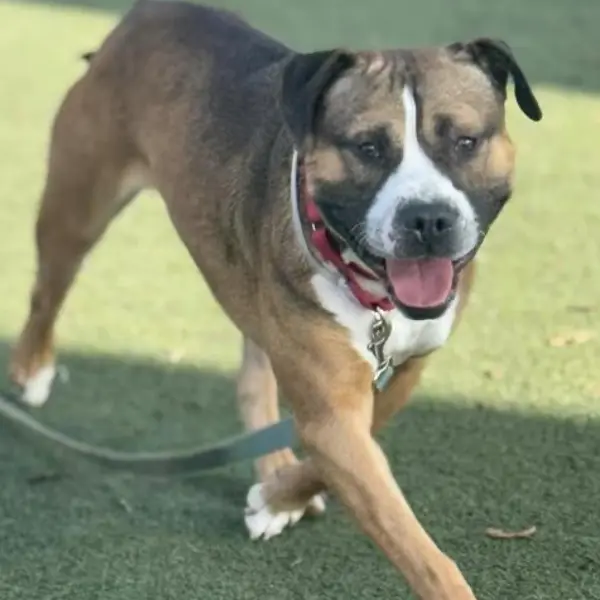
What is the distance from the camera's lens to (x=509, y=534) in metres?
3.29

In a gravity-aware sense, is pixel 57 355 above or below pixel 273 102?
below

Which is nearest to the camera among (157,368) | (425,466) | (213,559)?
(213,559)

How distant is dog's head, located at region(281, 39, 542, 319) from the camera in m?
2.62

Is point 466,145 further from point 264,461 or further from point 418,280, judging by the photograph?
point 264,461

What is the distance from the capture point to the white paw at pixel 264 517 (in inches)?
132

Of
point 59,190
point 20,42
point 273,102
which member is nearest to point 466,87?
point 273,102

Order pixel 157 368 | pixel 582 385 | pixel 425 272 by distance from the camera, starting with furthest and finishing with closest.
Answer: pixel 157 368, pixel 582 385, pixel 425 272

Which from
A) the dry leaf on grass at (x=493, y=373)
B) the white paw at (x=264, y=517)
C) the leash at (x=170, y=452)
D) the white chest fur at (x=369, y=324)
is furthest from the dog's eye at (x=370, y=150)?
the dry leaf on grass at (x=493, y=373)

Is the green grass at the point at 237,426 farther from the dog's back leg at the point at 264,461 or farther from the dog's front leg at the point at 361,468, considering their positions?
the dog's front leg at the point at 361,468

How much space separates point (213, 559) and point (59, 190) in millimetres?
1159

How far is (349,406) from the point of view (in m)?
2.89

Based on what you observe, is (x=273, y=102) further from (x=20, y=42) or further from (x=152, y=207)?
(x=20, y=42)

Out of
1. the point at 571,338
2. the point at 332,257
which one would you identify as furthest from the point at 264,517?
the point at 571,338

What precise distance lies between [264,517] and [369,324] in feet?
2.34
